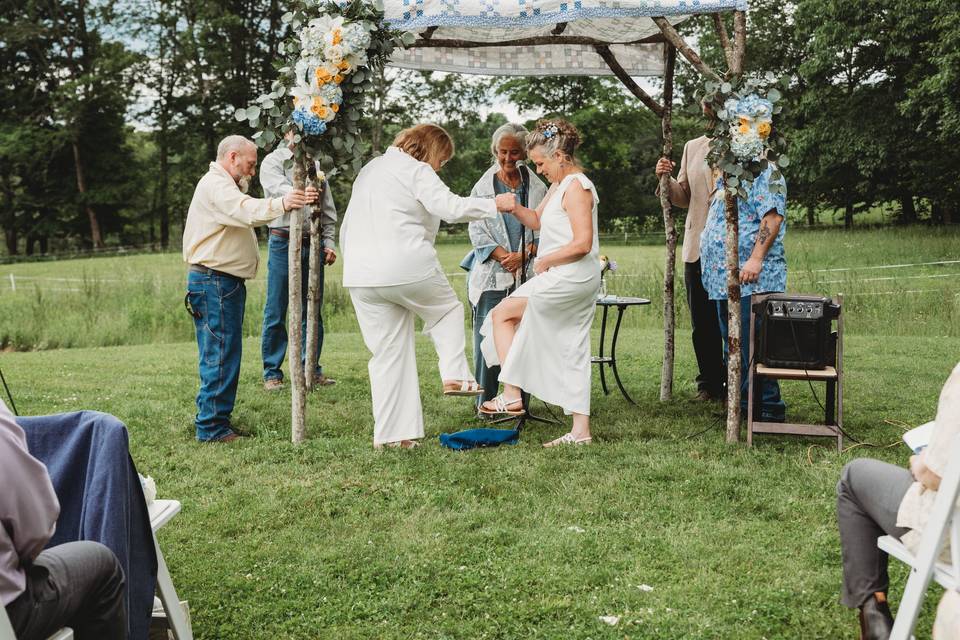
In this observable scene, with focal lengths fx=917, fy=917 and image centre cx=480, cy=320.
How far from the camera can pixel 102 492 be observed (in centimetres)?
264

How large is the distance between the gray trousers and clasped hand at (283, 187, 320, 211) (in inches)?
146

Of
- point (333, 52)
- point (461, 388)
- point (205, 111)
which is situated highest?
point (205, 111)

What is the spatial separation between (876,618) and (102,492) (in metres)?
2.43

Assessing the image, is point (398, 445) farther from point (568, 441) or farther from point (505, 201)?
point (505, 201)

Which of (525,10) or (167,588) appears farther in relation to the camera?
(525,10)

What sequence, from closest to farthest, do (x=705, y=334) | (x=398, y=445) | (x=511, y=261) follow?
1. (x=398, y=445)
2. (x=511, y=261)
3. (x=705, y=334)

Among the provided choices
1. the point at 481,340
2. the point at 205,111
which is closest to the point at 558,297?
the point at 481,340

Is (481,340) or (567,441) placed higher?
(481,340)

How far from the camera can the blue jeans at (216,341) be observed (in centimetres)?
612

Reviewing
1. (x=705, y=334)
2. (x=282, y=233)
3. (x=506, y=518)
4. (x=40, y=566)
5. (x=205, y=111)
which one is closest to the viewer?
(x=40, y=566)

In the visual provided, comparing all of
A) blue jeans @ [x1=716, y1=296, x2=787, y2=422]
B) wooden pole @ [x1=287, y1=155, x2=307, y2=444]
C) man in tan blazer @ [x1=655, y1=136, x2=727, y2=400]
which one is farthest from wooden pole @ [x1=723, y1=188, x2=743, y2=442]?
wooden pole @ [x1=287, y1=155, x2=307, y2=444]

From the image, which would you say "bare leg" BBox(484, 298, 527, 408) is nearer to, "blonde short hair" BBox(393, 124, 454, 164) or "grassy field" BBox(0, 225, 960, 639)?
"grassy field" BBox(0, 225, 960, 639)

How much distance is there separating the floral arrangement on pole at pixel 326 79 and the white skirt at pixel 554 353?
1.50 metres

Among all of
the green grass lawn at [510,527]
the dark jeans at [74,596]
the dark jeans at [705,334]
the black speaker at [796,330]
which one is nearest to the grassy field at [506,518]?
the green grass lawn at [510,527]
